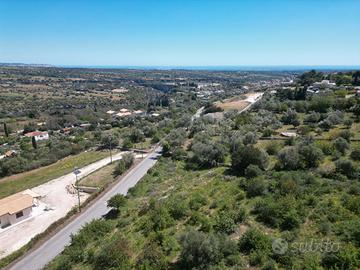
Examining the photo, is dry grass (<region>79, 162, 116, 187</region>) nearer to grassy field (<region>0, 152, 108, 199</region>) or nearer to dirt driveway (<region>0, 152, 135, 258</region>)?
dirt driveway (<region>0, 152, 135, 258</region>)

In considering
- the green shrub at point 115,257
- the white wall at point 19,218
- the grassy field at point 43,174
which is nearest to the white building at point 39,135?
the grassy field at point 43,174

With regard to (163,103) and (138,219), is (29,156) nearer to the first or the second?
(138,219)

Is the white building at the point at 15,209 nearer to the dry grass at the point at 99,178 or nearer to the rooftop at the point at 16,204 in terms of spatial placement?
the rooftop at the point at 16,204

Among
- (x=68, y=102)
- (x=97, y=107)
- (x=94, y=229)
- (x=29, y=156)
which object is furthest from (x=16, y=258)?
(x=68, y=102)

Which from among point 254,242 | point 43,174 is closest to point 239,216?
point 254,242

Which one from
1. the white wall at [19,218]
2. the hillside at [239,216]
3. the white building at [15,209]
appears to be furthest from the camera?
the white wall at [19,218]

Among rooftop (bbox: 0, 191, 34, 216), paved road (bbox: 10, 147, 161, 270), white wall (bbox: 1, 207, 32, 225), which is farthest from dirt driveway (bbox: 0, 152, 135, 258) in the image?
paved road (bbox: 10, 147, 161, 270)

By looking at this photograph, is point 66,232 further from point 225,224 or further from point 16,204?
point 225,224
